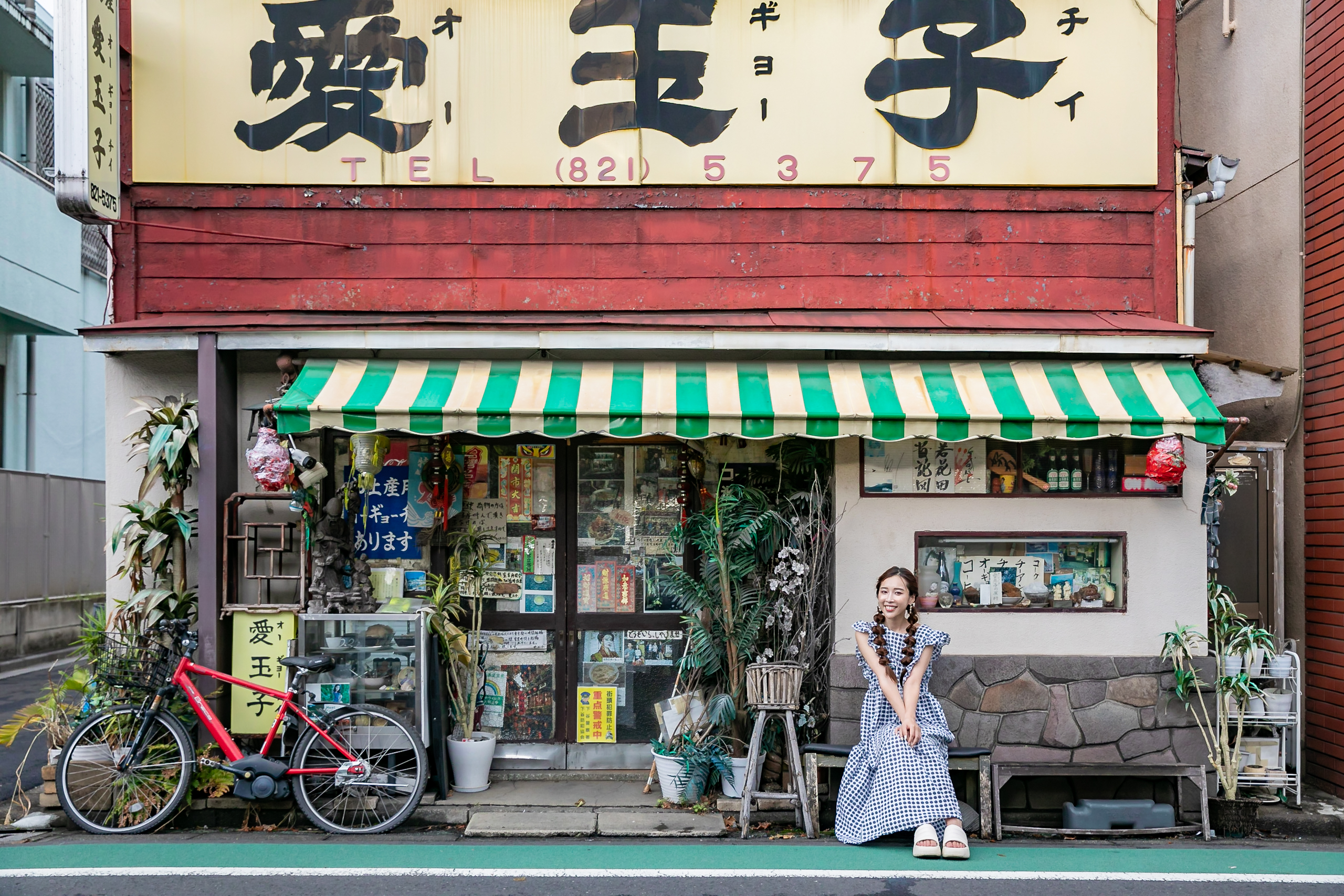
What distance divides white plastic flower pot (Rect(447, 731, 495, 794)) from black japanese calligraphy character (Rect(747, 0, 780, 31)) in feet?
19.6

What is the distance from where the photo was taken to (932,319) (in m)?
7.02

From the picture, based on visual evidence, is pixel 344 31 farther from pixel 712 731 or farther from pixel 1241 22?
pixel 1241 22


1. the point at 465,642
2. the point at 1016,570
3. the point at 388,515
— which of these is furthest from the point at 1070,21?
the point at 465,642

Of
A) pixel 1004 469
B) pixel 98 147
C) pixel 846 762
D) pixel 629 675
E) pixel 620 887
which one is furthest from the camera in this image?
pixel 629 675

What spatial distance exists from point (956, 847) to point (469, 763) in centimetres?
350

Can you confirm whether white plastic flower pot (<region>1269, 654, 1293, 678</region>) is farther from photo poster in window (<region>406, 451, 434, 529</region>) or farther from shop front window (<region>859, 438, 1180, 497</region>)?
photo poster in window (<region>406, 451, 434, 529</region>)

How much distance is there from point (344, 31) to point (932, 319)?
516 cm

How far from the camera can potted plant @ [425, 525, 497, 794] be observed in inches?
273

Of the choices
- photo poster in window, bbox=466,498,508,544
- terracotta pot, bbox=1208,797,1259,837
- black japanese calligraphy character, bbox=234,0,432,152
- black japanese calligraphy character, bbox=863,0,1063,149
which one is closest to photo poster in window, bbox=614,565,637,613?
photo poster in window, bbox=466,498,508,544

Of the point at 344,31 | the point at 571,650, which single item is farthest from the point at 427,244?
the point at 571,650

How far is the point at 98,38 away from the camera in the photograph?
648 cm

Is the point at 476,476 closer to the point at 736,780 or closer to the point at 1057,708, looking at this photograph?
the point at 736,780

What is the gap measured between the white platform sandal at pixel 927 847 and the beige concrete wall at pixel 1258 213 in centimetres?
426

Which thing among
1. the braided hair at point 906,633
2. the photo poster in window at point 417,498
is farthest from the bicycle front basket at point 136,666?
the braided hair at point 906,633
